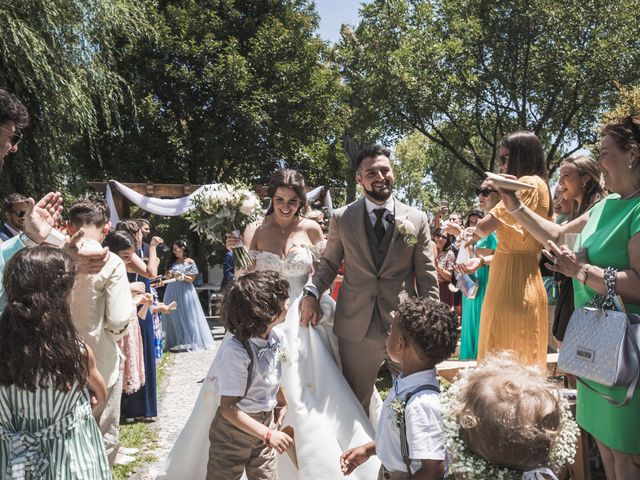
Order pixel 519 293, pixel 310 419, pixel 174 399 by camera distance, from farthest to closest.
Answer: pixel 174 399, pixel 310 419, pixel 519 293

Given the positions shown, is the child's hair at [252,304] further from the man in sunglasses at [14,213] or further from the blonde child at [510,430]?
the man in sunglasses at [14,213]

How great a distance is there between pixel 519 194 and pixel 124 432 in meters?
4.49

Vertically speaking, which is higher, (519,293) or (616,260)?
(616,260)

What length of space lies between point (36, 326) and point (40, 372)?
0.20 meters

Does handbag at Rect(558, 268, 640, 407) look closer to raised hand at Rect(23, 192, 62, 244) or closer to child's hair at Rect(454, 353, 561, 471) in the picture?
child's hair at Rect(454, 353, 561, 471)

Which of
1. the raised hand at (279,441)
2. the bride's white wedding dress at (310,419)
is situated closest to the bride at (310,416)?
the bride's white wedding dress at (310,419)

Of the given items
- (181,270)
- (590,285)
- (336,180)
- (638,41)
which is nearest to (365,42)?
(336,180)

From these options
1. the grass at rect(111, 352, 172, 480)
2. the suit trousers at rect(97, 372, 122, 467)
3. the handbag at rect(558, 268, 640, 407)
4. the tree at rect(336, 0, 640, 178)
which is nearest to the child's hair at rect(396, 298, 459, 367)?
the handbag at rect(558, 268, 640, 407)

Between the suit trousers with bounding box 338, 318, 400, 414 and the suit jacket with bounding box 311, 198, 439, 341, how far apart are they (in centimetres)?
6

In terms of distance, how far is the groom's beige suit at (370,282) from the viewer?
402 cm

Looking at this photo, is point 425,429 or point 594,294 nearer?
point 425,429

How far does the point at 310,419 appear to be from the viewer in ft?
12.8

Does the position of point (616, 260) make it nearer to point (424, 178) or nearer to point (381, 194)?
point (381, 194)

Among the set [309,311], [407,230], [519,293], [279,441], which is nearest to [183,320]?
[309,311]
